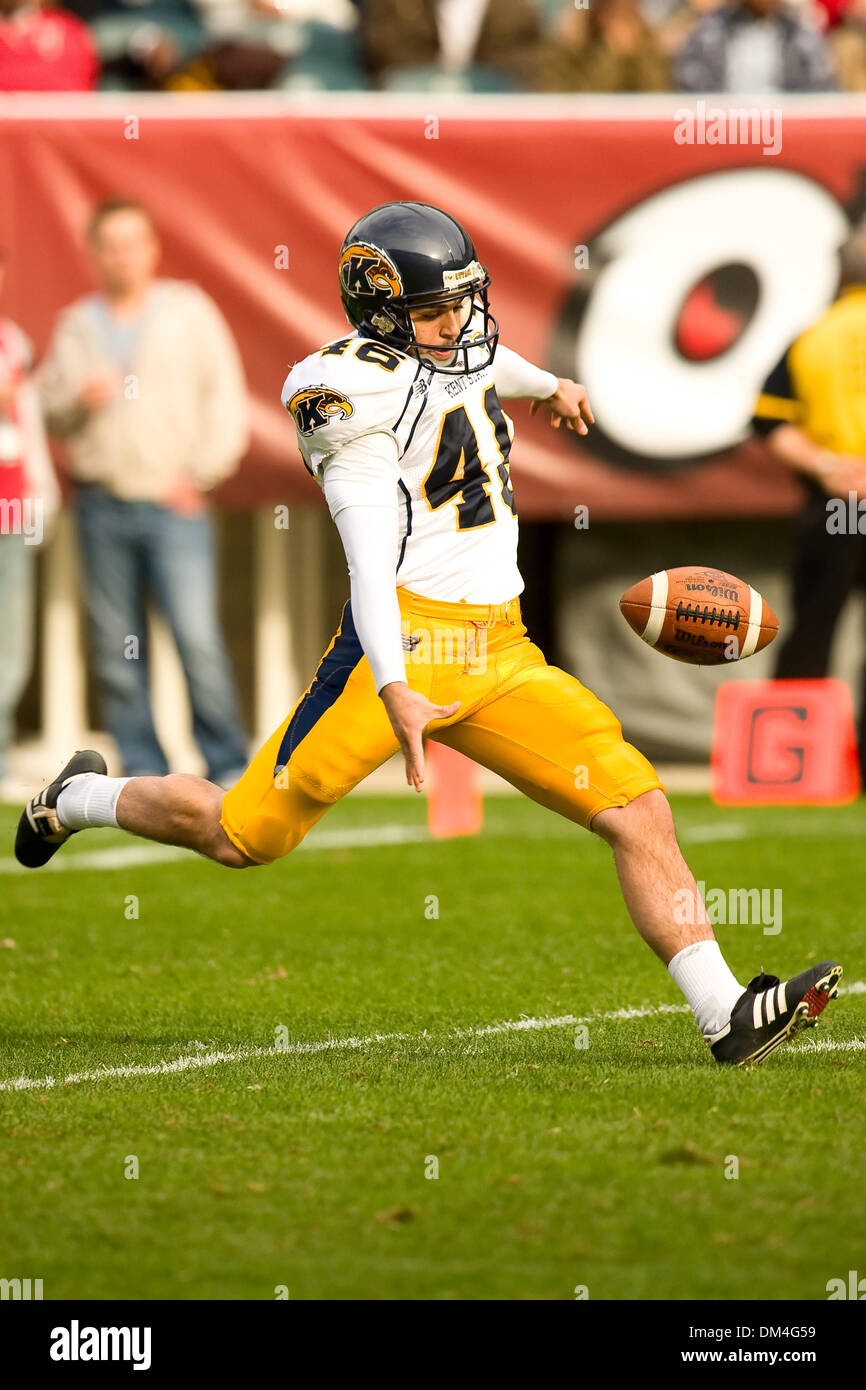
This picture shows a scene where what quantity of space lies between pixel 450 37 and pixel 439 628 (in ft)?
26.2

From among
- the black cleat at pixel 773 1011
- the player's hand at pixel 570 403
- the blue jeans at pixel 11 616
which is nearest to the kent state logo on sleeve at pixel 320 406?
the player's hand at pixel 570 403

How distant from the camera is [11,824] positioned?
8773 millimetres

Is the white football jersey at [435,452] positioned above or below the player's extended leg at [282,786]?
above

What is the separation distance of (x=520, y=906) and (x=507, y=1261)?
363 centimetres

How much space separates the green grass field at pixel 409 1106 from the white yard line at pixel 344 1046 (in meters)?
0.02

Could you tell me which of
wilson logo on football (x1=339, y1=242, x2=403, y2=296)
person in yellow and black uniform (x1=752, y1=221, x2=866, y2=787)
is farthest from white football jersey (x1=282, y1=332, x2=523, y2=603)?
person in yellow and black uniform (x1=752, y1=221, x2=866, y2=787)

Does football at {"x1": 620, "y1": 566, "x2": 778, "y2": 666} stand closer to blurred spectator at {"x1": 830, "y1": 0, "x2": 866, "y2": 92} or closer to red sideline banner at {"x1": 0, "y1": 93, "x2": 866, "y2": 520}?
red sideline banner at {"x1": 0, "y1": 93, "x2": 866, "y2": 520}

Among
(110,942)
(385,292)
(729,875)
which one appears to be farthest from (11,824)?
(385,292)

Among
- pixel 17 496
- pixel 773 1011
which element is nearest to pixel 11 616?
pixel 17 496

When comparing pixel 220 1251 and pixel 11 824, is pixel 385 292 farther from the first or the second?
pixel 11 824

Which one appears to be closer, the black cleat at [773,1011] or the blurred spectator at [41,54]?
the black cleat at [773,1011]

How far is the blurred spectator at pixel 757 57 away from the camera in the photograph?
34.2ft

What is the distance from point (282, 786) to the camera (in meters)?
4.54

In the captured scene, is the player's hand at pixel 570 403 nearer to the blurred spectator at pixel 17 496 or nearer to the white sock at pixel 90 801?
the white sock at pixel 90 801
